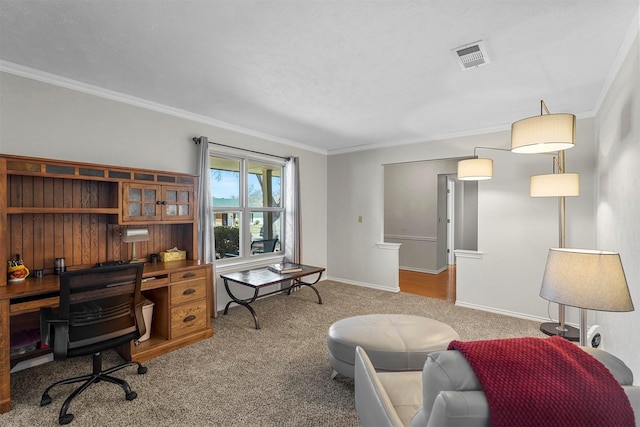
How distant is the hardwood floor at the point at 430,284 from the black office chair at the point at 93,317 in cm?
408

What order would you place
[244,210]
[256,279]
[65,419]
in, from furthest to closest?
1. [244,210]
2. [256,279]
3. [65,419]

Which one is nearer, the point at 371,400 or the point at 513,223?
the point at 371,400

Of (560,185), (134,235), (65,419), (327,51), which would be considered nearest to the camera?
(65,419)

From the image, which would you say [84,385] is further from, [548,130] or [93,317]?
[548,130]

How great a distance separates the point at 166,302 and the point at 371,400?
7.50 ft

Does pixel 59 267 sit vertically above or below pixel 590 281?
below

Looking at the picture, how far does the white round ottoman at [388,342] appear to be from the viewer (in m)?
2.07

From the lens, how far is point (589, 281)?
1.41 m

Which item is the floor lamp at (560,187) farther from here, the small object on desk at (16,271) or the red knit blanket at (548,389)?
the small object on desk at (16,271)

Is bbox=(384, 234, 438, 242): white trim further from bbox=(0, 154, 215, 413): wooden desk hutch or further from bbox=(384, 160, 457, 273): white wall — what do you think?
bbox=(0, 154, 215, 413): wooden desk hutch

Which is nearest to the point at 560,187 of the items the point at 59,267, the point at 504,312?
the point at 504,312

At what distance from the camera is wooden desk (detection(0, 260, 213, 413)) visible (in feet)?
7.30

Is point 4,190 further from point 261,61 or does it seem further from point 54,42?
point 261,61

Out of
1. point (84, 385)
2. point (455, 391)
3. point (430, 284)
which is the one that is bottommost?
point (430, 284)
